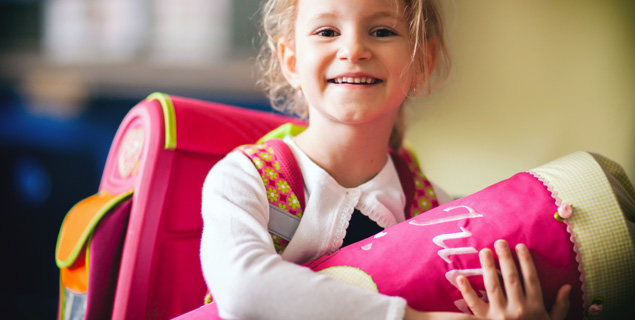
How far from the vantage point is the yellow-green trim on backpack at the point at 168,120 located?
2.59 feet

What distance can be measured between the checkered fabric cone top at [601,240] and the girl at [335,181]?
43mm

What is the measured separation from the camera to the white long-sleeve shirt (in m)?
0.52

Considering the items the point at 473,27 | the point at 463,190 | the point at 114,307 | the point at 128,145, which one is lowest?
the point at 463,190

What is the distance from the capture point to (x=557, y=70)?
5.36 feet

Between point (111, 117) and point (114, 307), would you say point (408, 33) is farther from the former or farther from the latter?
point (111, 117)

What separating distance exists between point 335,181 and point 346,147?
0.06 metres

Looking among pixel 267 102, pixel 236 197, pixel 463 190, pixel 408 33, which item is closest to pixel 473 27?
pixel 463 190

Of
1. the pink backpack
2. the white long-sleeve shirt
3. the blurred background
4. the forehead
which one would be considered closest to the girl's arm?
the white long-sleeve shirt

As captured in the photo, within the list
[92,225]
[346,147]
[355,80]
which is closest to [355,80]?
[355,80]

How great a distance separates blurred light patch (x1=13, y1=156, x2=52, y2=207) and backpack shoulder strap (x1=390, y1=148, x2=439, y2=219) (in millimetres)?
1597

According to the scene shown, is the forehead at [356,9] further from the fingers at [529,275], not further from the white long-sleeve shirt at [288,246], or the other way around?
the fingers at [529,275]

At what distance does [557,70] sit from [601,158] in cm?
115

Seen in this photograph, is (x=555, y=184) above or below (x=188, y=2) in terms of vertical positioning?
below

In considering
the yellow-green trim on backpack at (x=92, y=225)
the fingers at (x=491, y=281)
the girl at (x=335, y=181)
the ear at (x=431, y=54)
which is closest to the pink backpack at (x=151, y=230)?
the yellow-green trim on backpack at (x=92, y=225)
